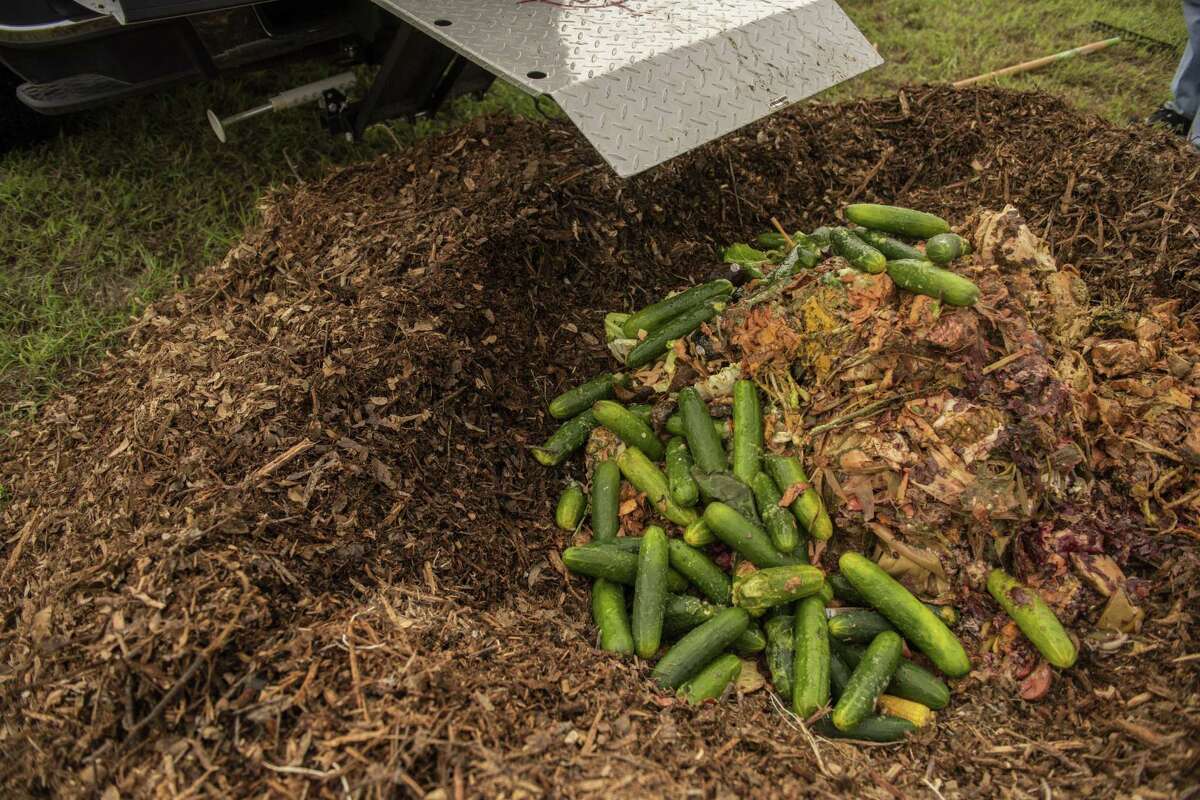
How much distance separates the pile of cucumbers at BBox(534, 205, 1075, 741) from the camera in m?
3.12

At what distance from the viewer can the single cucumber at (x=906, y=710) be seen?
3.11 metres

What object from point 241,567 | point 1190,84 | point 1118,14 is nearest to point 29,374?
point 241,567

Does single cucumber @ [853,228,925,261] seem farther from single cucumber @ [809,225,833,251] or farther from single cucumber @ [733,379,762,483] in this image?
single cucumber @ [733,379,762,483]

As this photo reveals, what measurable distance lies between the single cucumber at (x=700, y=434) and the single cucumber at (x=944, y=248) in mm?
1234

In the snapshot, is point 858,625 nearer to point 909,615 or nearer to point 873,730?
point 909,615

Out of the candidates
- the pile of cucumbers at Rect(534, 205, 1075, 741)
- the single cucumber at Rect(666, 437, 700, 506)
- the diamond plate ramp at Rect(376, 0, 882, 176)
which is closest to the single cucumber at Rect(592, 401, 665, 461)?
the pile of cucumbers at Rect(534, 205, 1075, 741)

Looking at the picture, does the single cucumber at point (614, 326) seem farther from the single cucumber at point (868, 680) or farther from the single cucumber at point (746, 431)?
the single cucumber at point (868, 680)

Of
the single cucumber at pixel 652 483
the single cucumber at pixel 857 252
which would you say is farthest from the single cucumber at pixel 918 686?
the single cucumber at pixel 857 252

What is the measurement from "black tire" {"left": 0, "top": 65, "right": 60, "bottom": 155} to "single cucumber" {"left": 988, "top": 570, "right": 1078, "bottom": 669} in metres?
7.06

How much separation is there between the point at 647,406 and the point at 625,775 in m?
1.89

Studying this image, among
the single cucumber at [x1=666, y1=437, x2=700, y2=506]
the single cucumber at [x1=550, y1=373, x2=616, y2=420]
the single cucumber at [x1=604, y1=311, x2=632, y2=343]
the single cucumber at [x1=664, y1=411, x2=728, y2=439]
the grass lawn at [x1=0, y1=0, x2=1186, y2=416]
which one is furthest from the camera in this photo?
the grass lawn at [x1=0, y1=0, x2=1186, y2=416]

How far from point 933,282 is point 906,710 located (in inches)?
69.2

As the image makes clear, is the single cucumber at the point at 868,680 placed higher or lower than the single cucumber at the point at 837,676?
higher

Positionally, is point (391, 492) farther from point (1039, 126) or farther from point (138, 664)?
point (1039, 126)
